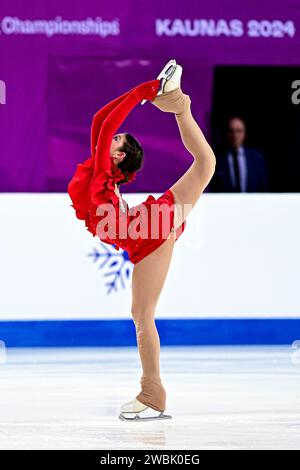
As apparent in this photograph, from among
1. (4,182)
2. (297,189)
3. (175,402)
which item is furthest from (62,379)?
(297,189)

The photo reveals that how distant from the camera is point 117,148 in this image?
16.4 feet

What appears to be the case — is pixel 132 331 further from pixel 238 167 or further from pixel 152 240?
pixel 152 240

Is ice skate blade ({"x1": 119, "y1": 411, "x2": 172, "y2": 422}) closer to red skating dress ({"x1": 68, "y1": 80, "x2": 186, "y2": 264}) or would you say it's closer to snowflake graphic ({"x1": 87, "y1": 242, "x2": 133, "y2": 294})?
red skating dress ({"x1": 68, "y1": 80, "x2": 186, "y2": 264})

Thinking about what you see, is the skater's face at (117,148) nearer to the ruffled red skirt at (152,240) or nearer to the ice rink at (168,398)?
the ruffled red skirt at (152,240)

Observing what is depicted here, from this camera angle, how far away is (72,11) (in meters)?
9.12

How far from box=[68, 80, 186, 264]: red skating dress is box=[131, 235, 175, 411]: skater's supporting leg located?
0.24 ft

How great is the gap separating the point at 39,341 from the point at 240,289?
4.86 feet

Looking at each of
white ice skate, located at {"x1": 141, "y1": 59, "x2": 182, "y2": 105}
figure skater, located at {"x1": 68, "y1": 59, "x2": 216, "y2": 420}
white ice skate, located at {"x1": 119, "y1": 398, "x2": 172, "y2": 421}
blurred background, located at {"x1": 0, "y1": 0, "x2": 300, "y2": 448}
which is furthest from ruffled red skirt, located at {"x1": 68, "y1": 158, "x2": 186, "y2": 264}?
blurred background, located at {"x1": 0, "y1": 0, "x2": 300, "y2": 448}

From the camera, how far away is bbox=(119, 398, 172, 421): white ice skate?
4793 mm

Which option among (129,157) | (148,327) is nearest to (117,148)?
(129,157)

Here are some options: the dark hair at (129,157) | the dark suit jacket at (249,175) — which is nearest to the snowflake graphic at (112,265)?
the dark suit jacket at (249,175)

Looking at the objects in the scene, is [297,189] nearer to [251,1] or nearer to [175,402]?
[251,1]

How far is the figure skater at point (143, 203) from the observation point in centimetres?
477

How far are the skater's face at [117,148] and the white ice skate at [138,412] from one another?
1033mm
